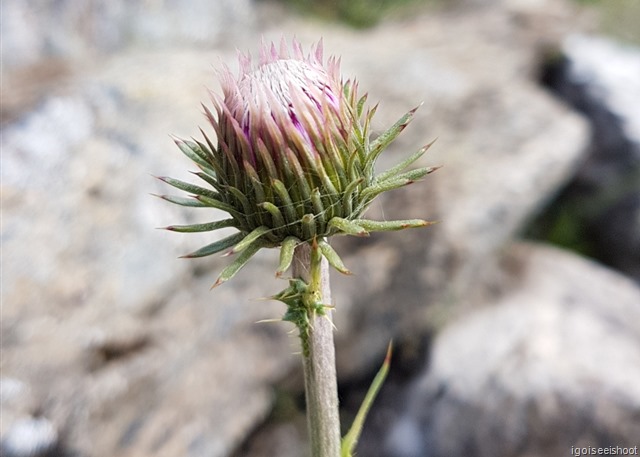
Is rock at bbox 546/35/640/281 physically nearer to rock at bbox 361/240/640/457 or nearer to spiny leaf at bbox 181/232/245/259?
rock at bbox 361/240/640/457

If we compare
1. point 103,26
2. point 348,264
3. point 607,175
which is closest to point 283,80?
point 348,264

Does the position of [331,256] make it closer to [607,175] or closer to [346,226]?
[346,226]

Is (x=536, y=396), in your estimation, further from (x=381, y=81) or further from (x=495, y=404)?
(x=381, y=81)

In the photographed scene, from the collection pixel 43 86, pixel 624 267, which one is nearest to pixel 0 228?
pixel 43 86

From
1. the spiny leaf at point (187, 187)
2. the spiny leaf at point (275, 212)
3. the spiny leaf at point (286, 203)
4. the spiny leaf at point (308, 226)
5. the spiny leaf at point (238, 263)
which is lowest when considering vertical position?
the spiny leaf at point (238, 263)

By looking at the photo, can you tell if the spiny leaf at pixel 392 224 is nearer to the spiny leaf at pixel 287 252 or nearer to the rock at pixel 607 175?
the spiny leaf at pixel 287 252

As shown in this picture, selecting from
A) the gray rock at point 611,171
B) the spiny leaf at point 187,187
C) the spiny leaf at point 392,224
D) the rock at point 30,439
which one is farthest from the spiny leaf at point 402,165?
the gray rock at point 611,171

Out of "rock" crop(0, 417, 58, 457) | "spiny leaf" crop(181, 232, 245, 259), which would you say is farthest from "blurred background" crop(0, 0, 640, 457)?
"spiny leaf" crop(181, 232, 245, 259)
